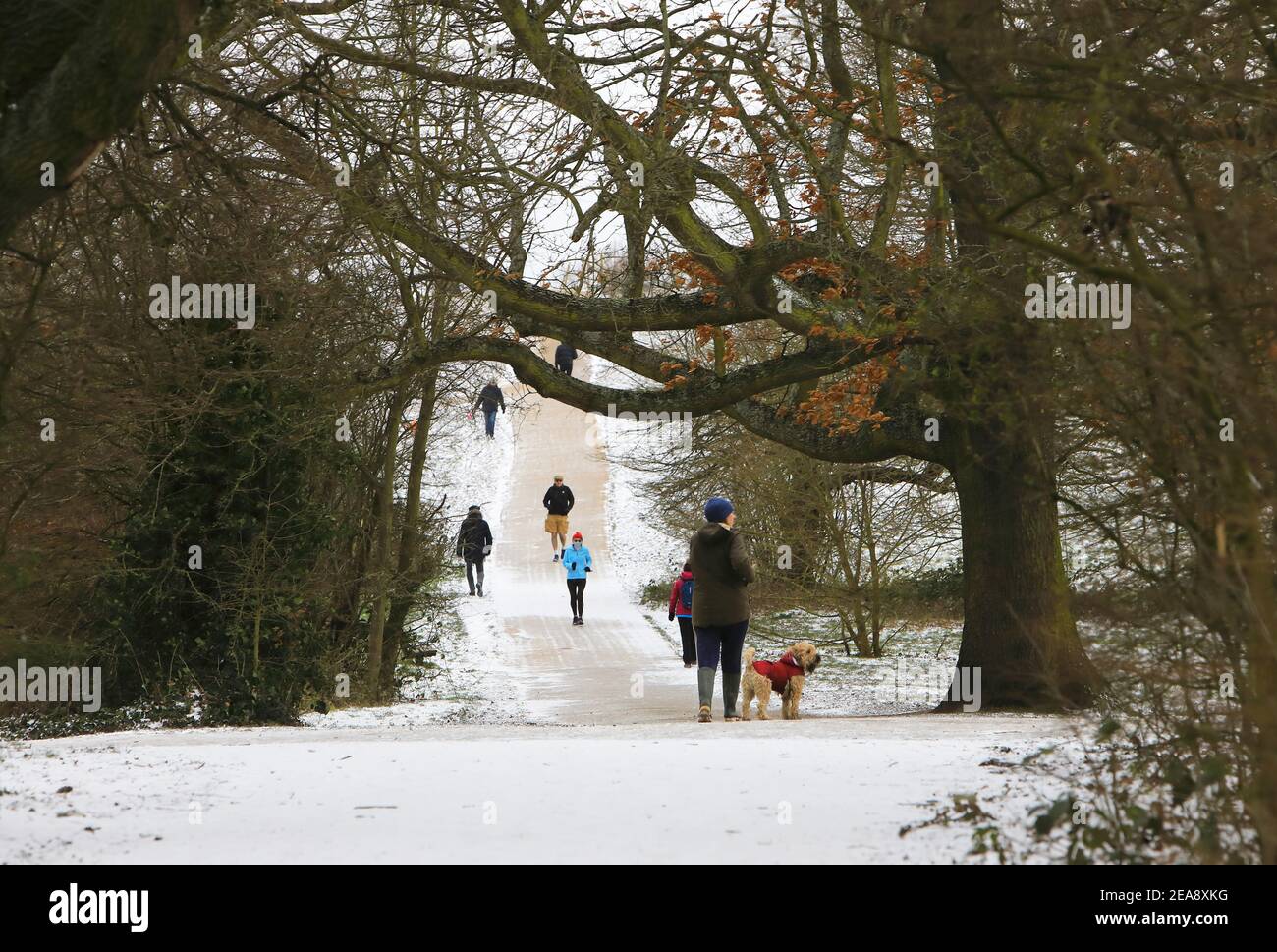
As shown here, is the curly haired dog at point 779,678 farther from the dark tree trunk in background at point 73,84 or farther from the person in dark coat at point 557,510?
the person in dark coat at point 557,510

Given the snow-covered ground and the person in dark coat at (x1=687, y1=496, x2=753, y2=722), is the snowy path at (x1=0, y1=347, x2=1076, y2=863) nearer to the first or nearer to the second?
the snow-covered ground

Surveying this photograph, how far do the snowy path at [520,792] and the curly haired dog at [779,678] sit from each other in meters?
0.85

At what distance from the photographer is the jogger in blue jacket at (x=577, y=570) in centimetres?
2516

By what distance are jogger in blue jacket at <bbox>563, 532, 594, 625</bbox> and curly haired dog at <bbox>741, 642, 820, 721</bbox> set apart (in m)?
12.1

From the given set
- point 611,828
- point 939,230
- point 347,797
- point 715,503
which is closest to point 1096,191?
point 611,828

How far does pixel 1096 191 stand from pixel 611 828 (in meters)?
3.26

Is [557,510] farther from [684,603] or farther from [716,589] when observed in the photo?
[716,589]

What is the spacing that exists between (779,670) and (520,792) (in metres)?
5.82

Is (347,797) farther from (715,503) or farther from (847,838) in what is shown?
(715,503)

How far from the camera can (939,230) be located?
45.4ft

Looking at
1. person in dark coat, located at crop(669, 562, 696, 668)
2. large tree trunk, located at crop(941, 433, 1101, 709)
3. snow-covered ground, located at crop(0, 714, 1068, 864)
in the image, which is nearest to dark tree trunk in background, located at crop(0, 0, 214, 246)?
snow-covered ground, located at crop(0, 714, 1068, 864)

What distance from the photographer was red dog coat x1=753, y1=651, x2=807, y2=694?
41.9ft

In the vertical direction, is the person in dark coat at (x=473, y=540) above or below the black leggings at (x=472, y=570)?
above

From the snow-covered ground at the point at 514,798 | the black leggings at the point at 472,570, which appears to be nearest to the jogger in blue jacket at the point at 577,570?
the black leggings at the point at 472,570
